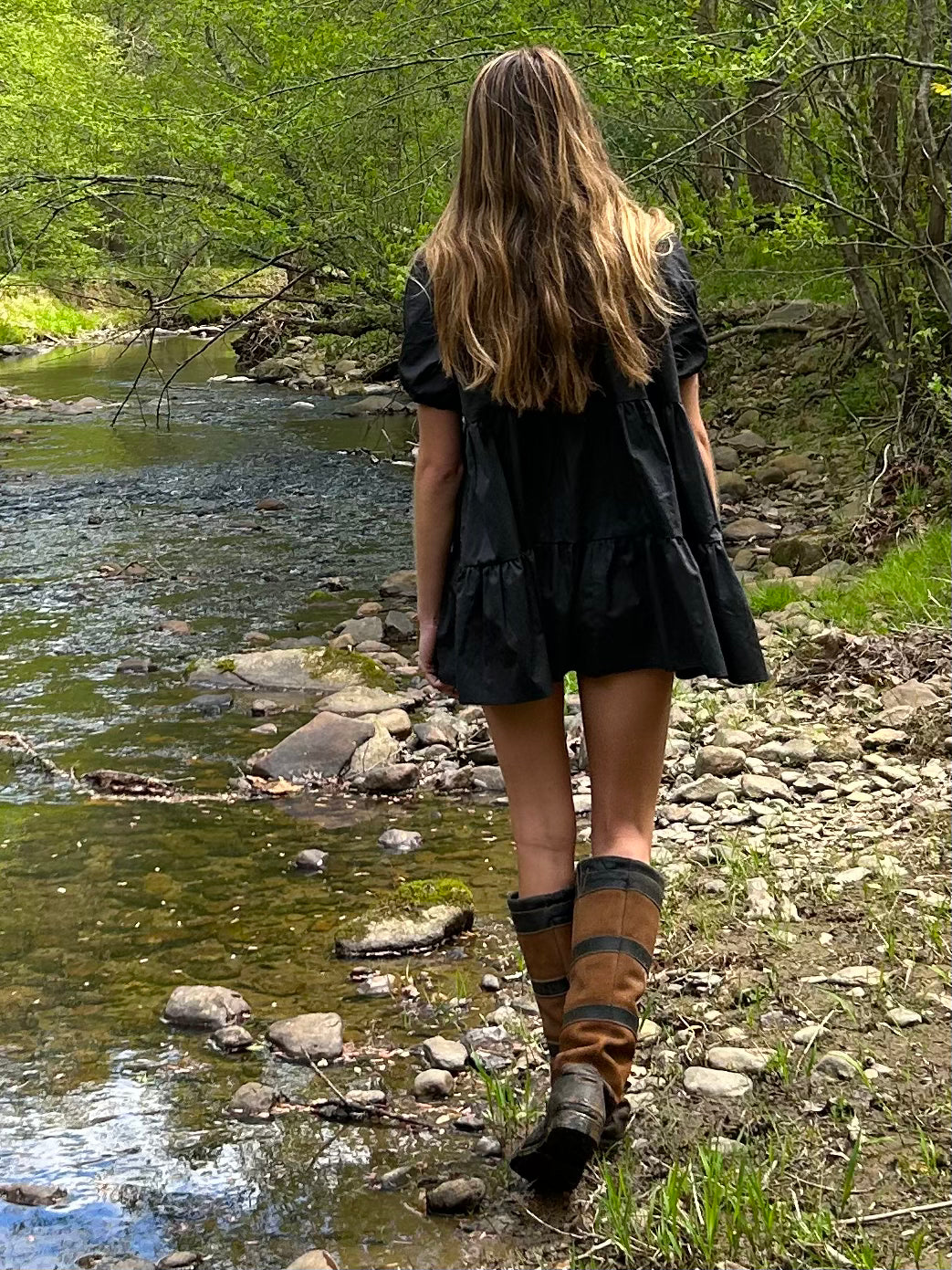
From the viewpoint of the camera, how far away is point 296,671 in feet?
24.3

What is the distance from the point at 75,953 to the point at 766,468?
25.1ft

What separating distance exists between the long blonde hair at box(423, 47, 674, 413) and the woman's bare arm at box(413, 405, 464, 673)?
0.16 m

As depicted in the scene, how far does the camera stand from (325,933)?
438 centimetres

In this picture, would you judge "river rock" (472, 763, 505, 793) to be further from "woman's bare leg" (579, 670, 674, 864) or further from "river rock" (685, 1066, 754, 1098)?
"woman's bare leg" (579, 670, 674, 864)

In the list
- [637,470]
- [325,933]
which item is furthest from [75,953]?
[637,470]

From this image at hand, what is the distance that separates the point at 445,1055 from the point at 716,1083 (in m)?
0.75

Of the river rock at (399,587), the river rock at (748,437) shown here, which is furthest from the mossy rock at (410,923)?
the river rock at (748,437)

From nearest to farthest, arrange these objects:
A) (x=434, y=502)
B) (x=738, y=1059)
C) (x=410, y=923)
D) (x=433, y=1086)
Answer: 1. (x=434, y=502)
2. (x=738, y=1059)
3. (x=433, y=1086)
4. (x=410, y=923)

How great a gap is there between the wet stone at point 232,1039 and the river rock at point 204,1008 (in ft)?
0.18

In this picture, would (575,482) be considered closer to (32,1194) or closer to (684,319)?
(684,319)

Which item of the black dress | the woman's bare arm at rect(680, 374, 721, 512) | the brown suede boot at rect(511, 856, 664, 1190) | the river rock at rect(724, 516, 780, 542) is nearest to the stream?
the brown suede boot at rect(511, 856, 664, 1190)

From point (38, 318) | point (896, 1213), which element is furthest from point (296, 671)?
point (38, 318)

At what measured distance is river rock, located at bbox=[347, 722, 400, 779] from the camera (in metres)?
5.90

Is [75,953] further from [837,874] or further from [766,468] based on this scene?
[766,468]
